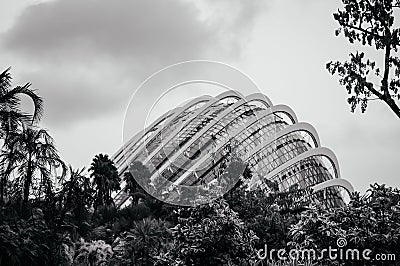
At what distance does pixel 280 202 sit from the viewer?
32.3 meters

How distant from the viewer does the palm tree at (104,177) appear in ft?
131

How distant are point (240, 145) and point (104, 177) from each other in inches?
449

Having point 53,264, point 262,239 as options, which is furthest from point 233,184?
point 53,264

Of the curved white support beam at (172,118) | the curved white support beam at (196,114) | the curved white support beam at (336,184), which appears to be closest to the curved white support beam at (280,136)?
the curved white support beam at (196,114)

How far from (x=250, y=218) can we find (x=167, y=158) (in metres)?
20.5

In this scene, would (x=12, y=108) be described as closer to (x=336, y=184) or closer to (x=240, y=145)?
(x=240, y=145)

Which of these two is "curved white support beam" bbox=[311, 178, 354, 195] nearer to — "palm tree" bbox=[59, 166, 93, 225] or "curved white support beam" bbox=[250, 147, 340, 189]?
"curved white support beam" bbox=[250, 147, 340, 189]

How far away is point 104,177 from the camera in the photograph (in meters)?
40.5

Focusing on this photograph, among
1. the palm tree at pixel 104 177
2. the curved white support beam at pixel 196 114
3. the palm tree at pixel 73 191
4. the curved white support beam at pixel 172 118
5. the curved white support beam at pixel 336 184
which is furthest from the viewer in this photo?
the curved white support beam at pixel 172 118

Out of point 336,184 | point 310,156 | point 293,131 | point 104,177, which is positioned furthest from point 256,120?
point 104,177

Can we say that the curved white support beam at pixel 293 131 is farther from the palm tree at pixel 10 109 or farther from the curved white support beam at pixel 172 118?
the palm tree at pixel 10 109

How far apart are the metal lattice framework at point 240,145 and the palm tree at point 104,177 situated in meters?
4.78

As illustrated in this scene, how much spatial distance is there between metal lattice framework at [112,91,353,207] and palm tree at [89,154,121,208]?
15.7 feet

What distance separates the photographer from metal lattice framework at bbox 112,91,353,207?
45.8 metres
